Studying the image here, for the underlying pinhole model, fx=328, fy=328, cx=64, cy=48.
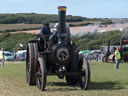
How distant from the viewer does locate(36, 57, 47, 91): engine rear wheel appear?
9.06 metres

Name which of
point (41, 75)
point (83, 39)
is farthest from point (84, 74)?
point (83, 39)

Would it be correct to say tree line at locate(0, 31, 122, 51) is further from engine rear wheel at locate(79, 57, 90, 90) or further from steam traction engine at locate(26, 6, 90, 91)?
engine rear wheel at locate(79, 57, 90, 90)

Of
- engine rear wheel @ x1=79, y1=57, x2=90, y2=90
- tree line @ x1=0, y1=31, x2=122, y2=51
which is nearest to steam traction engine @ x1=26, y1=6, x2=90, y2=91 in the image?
engine rear wheel @ x1=79, y1=57, x2=90, y2=90

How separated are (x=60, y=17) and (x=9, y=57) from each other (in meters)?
35.3

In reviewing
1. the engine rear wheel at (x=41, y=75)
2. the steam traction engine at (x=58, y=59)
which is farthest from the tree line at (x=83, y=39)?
the engine rear wheel at (x=41, y=75)

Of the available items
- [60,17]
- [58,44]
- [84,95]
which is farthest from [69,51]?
[84,95]

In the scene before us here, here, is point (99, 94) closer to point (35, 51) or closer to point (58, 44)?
point (58, 44)

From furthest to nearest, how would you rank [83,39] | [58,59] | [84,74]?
[83,39] < [84,74] < [58,59]

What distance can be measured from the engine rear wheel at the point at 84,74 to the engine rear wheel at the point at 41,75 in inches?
46.8

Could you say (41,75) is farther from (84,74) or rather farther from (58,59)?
(84,74)

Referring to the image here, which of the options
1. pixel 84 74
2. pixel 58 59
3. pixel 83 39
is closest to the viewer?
pixel 58 59

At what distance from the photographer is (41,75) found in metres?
9.43

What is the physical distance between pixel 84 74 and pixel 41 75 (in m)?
1.29

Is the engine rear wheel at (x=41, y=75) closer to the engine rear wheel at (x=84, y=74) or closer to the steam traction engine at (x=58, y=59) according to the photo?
the steam traction engine at (x=58, y=59)
